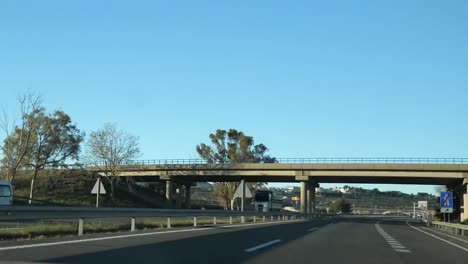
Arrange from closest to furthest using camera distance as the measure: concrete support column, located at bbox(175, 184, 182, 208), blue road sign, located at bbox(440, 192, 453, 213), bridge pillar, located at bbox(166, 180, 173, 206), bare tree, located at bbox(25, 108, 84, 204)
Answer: blue road sign, located at bbox(440, 192, 453, 213) → bare tree, located at bbox(25, 108, 84, 204) → bridge pillar, located at bbox(166, 180, 173, 206) → concrete support column, located at bbox(175, 184, 182, 208)

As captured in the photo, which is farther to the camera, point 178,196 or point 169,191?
point 178,196

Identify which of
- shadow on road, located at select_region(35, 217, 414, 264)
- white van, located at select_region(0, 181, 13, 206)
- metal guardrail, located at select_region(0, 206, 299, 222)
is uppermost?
white van, located at select_region(0, 181, 13, 206)

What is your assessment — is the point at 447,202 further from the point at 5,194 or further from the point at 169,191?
the point at 169,191

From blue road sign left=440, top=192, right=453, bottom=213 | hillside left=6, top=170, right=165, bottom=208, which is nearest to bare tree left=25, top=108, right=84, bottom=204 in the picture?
hillside left=6, top=170, right=165, bottom=208

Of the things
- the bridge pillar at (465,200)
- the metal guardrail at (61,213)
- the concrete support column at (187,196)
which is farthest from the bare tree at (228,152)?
the metal guardrail at (61,213)

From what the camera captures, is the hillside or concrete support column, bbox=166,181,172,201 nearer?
the hillside

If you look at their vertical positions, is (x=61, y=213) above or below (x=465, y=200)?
below

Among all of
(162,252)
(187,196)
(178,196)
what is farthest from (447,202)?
(187,196)

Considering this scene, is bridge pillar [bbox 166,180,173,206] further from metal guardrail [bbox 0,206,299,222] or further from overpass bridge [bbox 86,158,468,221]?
metal guardrail [bbox 0,206,299,222]

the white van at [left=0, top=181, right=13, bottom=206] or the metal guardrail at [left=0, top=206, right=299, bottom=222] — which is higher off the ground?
the white van at [left=0, top=181, right=13, bottom=206]

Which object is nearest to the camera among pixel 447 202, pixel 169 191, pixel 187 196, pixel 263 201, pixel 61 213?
pixel 61 213

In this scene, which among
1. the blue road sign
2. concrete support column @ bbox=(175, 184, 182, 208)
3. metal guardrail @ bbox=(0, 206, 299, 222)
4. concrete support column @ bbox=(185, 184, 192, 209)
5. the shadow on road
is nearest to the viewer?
the shadow on road

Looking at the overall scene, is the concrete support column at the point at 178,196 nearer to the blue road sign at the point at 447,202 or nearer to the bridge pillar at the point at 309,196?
the bridge pillar at the point at 309,196

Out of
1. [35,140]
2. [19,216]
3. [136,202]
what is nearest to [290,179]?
[136,202]
